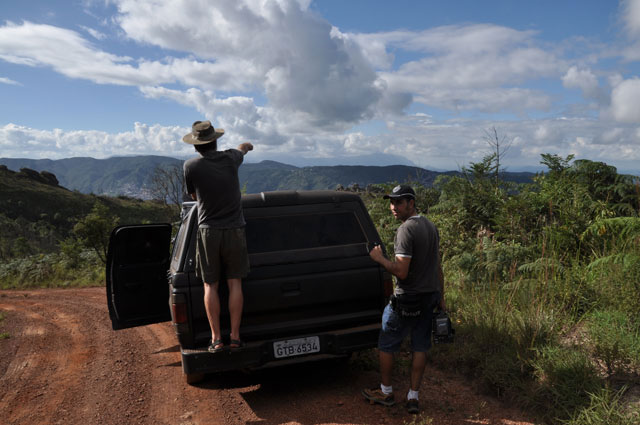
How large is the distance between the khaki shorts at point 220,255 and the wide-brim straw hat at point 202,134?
81 cm

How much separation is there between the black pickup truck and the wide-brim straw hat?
0.69 m

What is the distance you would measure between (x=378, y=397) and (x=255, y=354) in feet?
3.83

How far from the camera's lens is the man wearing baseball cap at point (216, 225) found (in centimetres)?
373

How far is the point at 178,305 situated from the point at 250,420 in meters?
1.18

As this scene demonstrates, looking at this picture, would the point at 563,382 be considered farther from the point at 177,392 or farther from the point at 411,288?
the point at 177,392

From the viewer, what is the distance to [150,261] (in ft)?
17.8

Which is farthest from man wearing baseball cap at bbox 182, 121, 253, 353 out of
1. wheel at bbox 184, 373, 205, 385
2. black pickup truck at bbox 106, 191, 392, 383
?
wheel at bbox 184, 373, 205, 385

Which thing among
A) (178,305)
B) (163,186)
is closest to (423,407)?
(178,305)

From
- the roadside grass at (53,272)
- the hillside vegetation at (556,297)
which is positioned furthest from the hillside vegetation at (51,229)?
the hillside vegetation at (556,297)

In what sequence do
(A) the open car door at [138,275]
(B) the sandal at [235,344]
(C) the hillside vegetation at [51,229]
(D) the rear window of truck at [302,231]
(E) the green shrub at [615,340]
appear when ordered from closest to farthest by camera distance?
(E) the green shrub at [615,340] < (B) the sandal at [235,344] < (D) the rear window of truck at [302,231] < (A) the open car door at [138,275] < (C) the hillside vegetation at [51,229]

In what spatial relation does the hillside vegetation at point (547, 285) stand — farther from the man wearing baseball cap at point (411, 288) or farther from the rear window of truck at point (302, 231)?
the rear window of truck at point (302, 231)

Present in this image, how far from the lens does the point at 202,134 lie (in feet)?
13.0

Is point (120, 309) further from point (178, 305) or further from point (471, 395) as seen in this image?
point (471, 395)

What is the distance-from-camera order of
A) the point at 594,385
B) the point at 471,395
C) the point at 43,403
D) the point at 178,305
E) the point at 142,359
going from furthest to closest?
the point at 142,359
the point at 43,403
the point at 471,395
the point at 178,305
the point at 594,385
